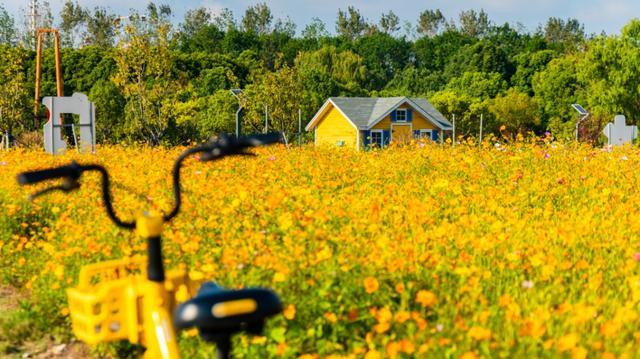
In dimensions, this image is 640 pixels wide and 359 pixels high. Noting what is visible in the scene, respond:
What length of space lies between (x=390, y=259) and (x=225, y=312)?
2.01 meters

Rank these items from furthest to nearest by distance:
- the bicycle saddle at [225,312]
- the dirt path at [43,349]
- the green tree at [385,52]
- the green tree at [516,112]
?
the green tree at [385,52]
the green tree at [516,112]
the dirt path at [43,349]
the bicycle saddle at [225,312]

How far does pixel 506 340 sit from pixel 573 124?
4647cm

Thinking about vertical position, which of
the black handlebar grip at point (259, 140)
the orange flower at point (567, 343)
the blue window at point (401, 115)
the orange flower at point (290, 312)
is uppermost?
the blue window at point (401, 115)

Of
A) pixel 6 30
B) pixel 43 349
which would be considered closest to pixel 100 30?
pixel 6 30

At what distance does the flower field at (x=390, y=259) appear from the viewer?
3277 mm

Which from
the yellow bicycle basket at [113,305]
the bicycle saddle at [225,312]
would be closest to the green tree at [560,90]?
the yellow bicycle basket at [113,305]

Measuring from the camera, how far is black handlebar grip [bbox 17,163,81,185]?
2205 millimetres

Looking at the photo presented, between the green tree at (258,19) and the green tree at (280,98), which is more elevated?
the green tree at (258,19)

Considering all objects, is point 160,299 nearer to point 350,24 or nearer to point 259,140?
point 259,140

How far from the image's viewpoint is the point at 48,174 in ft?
7.34

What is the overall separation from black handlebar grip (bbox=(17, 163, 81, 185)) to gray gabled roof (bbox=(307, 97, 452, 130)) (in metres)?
34.7

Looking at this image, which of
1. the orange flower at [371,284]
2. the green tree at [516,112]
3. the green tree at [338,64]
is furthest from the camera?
the green tree at [338,64]

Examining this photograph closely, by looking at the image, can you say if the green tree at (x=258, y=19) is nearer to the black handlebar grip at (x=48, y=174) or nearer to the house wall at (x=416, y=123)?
the house wall at (x=416, y=123)

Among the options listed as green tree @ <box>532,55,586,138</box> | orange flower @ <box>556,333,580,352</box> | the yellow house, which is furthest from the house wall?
orange flower @ <box>556,333,580,352</box>
